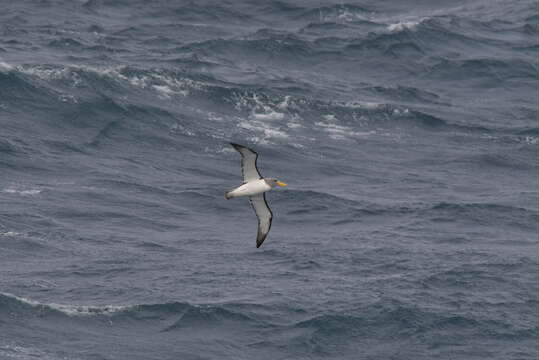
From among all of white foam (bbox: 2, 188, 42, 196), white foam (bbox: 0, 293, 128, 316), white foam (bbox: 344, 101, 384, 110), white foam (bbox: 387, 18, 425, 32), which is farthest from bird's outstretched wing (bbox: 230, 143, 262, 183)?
white foam (bbox: 387, 18, 425, 32)

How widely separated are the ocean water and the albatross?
8088mm

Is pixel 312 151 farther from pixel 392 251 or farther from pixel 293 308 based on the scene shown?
pixel 293 308

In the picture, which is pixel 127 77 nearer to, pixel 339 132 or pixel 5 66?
pixel 5 66

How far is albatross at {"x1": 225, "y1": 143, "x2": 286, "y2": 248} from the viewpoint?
152 feet

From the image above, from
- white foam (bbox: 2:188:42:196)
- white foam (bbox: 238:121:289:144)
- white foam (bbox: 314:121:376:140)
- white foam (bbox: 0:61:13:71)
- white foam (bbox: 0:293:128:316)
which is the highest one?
white foam (bbox: 0:61:13:71)

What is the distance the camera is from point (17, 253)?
61.5 m

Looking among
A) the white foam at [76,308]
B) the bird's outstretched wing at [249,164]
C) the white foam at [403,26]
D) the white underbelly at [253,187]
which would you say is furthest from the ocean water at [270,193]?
the bird's outstretched wing at [249,164]

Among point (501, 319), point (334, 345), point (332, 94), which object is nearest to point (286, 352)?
point (334, 345)

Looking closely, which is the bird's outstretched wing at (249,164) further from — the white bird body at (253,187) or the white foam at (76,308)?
the white foam at (76,308)

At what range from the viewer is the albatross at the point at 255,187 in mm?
46375

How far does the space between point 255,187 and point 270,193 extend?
82.9ft

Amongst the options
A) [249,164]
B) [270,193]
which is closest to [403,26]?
[270,193]

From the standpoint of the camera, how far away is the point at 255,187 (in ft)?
155

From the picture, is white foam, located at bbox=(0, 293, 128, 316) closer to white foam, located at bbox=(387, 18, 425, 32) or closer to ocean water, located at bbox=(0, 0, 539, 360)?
ocean water, located at bbox=(0, 0, 539, 360)
